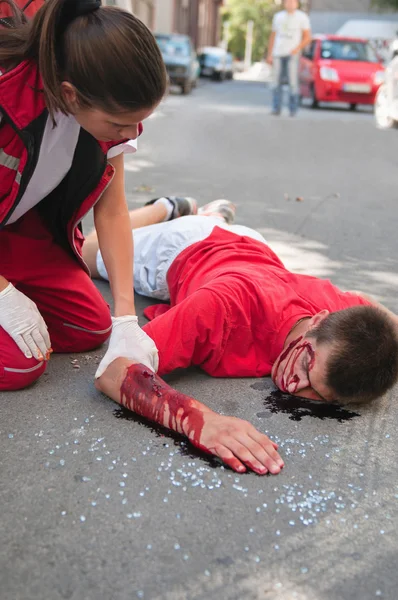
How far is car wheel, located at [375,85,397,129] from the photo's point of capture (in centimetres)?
1073

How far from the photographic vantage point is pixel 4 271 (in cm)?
253

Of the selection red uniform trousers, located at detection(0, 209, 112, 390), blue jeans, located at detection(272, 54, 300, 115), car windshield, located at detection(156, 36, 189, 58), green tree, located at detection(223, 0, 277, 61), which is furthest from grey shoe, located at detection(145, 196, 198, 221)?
green tree, located at detection(223, 0, 277, 61)

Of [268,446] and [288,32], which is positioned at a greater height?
[288,32]

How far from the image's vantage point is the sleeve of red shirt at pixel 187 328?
7.59ft

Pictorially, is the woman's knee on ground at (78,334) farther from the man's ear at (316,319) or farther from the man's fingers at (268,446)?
the man's fingers at (268,446)

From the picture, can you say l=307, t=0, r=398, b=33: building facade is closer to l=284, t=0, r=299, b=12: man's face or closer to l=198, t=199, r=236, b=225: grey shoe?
l=284, t=0, r=299, b=12: man's face

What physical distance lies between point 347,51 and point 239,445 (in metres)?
12.9

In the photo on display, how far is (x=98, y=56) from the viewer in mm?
1817

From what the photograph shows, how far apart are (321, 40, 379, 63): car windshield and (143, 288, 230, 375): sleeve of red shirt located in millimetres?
11961

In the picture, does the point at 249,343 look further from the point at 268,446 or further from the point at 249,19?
the point at 249,19

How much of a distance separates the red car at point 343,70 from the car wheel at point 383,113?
6.50ft

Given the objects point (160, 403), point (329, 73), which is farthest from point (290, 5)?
point (160, 403)

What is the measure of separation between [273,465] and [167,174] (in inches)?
207

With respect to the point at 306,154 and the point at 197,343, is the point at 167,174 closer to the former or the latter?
the point at 306,154
